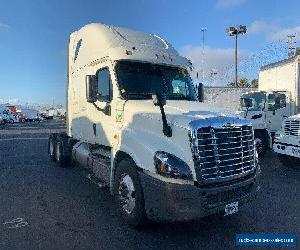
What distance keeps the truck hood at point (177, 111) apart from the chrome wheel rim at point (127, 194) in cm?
106

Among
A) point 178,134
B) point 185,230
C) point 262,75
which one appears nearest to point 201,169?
point 178,134

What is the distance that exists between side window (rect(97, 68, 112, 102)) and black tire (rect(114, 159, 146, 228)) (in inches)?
54.2

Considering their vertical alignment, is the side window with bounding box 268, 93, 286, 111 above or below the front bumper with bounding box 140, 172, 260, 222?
above

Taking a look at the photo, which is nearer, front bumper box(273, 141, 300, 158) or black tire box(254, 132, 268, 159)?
front bumper box(273, 141, 300, 158)

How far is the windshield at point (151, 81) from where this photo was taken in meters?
6.72

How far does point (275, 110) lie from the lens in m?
14.0

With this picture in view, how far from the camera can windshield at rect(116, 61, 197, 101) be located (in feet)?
22.1

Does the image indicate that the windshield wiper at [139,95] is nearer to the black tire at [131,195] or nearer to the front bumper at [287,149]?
the black tire at [131,195]

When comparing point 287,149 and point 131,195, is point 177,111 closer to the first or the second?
point 131,195

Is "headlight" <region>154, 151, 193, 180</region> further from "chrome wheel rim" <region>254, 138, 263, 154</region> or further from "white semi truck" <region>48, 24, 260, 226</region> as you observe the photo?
"chrome wheel rim" <region>254, 138, 263, 154</region>

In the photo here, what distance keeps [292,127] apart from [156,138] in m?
7.21

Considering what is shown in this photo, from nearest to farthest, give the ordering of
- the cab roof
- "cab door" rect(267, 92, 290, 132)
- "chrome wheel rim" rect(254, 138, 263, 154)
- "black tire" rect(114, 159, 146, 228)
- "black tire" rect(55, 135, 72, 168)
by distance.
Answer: "black tire" rect(114, 159, 146, 228)
the cab roof
"black tire" rect(55, 135, 72, 168)
"chrome wheel rim" rect(254, 138, 263, 154)
"cab door" rect(267, 92, 290, 132)

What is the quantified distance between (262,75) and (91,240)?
1537 cm

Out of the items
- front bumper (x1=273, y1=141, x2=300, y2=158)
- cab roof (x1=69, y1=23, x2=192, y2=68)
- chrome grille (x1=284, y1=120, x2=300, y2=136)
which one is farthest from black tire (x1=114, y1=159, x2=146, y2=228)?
chrome grille (x1=284, y1=120, x2=300, y2=136)
